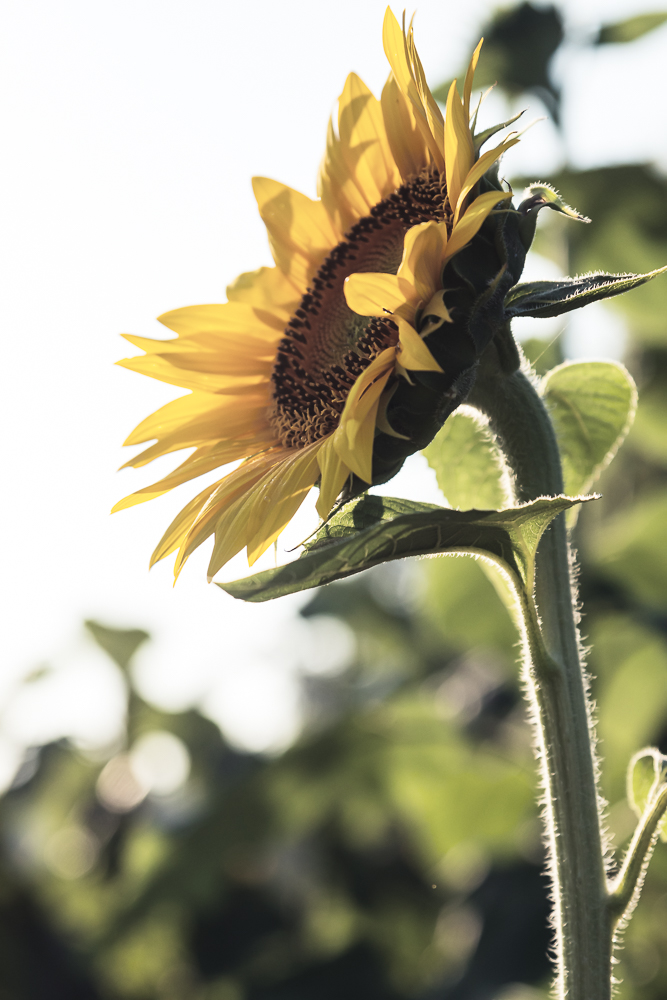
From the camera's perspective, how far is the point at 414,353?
0.75 m

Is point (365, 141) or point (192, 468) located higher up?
point (365, 141)

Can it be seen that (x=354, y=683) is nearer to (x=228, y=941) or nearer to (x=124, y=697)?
(x=124, y=697)

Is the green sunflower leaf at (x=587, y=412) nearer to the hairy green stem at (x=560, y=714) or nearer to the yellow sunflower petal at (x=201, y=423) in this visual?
the hairy green stem at (x=560, y=714)

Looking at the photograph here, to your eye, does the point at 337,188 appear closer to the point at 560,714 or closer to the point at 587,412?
the point at 587,412

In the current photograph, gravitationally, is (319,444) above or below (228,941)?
above

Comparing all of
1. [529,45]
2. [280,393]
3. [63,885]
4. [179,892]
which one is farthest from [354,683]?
[280,393]

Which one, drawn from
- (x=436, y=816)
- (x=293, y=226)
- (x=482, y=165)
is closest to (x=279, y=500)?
(x=482, y=165)

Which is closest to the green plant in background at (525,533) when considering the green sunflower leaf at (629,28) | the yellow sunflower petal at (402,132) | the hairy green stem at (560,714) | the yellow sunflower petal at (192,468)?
the hairy green stem at (560,714)

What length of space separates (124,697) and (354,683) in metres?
1.73

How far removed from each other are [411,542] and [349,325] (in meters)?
0.53

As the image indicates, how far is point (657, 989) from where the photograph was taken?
1.98m

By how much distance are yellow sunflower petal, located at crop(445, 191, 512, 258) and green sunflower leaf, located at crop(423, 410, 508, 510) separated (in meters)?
0.31

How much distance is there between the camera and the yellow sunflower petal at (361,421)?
0.75m

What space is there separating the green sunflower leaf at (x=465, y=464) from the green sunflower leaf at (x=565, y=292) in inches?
11.2
